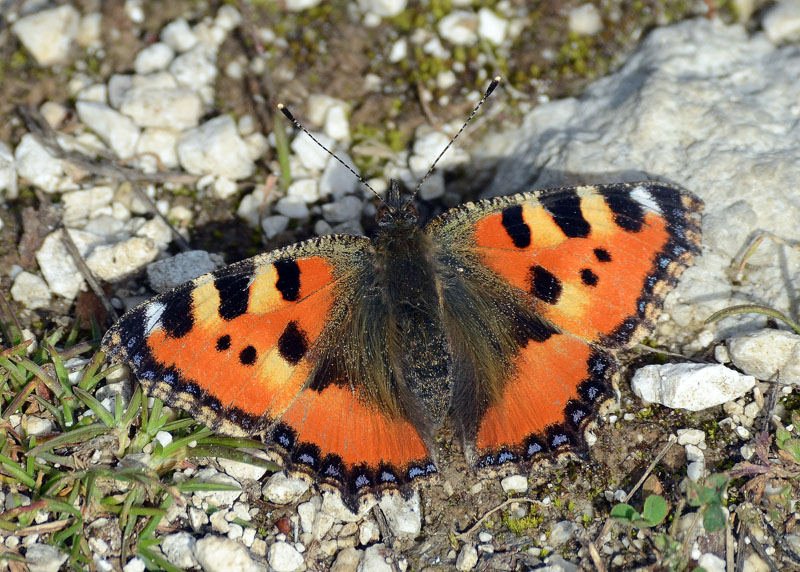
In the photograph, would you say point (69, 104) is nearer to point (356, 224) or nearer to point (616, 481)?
point (356, 224)

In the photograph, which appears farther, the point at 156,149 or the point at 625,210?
the point at 156,149

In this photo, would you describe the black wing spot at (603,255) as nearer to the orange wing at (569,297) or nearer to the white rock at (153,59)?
the orange wing at (569,297)

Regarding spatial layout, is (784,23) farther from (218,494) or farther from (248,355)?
(218,494)

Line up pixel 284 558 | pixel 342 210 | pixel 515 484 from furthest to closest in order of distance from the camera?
pixel 342 210, pixel 515 484, pixel 284 558

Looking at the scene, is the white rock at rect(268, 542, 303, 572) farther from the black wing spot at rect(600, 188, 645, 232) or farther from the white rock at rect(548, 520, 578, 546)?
the black wing spot at rect(600, 188, 645, 232)

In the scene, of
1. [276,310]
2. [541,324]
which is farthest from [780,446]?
[276,310]

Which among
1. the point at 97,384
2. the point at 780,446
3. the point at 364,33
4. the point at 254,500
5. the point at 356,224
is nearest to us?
the point at 780,446

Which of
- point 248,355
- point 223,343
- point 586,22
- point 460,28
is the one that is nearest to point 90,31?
point 460,28
